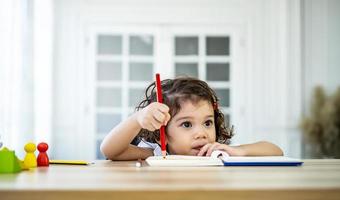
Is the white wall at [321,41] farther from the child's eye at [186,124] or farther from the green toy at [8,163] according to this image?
the green toy at [8,163]

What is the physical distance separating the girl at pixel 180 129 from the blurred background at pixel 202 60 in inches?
136

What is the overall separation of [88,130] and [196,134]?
148 inches

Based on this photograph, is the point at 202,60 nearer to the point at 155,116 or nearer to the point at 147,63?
the point at 147,63

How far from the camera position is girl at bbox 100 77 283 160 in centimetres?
112

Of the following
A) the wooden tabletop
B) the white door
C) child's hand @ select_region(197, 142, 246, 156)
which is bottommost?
child's hand @ select_region(197, 142, 246, 156)

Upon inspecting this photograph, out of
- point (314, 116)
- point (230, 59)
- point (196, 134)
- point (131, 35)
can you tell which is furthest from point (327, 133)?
point (196, 134)

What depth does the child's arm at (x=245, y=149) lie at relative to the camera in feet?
3.67

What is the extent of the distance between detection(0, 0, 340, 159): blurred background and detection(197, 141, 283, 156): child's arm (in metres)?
3.67

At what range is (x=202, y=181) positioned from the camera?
2.01 feet

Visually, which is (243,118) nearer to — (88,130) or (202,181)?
(88,130)

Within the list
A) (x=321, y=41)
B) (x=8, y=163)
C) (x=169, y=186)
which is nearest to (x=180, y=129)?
(x=8, y=163)

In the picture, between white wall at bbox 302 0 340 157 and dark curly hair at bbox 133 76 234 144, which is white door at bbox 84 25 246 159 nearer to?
white wall at bbox 302 0 340 157

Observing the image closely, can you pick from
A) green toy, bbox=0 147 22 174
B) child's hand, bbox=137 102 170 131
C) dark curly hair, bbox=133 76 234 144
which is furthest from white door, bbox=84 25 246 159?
green toy, bbox=0 147 22 174

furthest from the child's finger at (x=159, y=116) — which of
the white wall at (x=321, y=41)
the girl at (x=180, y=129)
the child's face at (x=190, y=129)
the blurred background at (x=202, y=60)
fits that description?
the white wall at (x=321, y=41)
